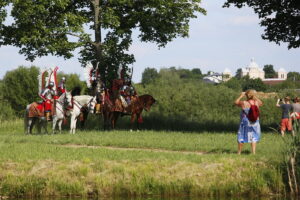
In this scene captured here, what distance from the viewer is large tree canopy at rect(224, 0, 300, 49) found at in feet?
109

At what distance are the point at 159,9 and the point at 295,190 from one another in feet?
76.3

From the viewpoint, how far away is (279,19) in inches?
1331

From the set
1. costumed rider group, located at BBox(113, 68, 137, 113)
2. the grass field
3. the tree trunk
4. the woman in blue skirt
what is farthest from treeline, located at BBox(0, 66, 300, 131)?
the grass field

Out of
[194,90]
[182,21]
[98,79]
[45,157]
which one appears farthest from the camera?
[194,90]

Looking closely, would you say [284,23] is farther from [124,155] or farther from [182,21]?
[124,155]

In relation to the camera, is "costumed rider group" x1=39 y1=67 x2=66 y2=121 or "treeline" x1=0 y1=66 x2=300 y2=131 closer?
"costumed rider group" x1=39 y1=67 x2=66 y2=121

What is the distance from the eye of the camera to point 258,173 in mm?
18359

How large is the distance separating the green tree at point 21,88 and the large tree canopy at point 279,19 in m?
35.9

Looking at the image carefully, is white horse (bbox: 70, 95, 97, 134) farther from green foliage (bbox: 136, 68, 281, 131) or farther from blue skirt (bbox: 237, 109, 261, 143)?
blue skirt (bbox: 237, 109, 261, 143)

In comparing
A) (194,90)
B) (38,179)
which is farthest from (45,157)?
(194,90)

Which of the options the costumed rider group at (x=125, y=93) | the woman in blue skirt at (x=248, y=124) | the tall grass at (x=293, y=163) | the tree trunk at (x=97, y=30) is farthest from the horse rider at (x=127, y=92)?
the tall grass at (x=293, y=163)

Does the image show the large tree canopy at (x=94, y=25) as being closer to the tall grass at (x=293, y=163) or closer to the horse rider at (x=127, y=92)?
the horse rider at (x=127, y=92)

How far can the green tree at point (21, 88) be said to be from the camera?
219 feet

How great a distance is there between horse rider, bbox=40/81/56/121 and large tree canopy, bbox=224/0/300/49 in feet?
31.8
